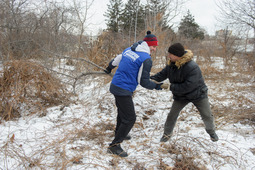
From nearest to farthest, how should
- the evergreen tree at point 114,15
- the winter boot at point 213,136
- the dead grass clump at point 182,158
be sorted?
the dead grass clump at point 182,158
the winter boot at point 213,136
the evergreen tree at point 114,15

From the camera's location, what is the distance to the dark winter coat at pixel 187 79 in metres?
2.25

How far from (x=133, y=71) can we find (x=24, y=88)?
2.72 meters

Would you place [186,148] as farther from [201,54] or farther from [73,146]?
Answer: [201,54]

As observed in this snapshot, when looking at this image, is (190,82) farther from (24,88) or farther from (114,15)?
(114,15)

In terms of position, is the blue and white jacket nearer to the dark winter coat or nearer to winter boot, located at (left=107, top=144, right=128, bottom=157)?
the dark winter coat

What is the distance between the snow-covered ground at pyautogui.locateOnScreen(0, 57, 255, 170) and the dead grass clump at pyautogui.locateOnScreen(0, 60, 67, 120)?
29 centimetres

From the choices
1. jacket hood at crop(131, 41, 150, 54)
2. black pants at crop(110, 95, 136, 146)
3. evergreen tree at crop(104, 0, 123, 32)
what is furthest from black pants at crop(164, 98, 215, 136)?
evergreen tree at crop(104, 0, 123, 32)

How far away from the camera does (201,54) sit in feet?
37.4

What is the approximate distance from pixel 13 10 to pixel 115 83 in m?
7.82

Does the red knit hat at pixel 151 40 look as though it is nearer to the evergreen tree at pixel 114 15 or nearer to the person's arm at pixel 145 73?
the person's arm at pixel 145 73

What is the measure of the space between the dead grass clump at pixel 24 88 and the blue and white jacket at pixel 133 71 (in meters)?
2.26

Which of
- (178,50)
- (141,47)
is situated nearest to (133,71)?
(141,47)

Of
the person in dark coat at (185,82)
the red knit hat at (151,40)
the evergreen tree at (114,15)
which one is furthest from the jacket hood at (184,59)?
the evergreen tree at (114,15)

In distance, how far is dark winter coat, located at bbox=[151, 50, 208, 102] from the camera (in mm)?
2252
